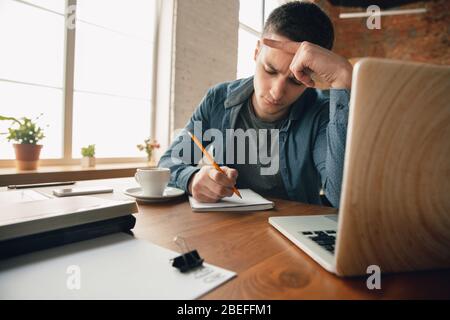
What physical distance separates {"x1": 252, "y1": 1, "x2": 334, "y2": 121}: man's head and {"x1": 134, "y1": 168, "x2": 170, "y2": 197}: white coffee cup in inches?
19.8

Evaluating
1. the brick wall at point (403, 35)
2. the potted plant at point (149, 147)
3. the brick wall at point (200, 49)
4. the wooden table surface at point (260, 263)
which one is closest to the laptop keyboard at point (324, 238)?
the wooden table surface at point (260, 263)

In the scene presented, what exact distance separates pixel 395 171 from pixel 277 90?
2.41 ft

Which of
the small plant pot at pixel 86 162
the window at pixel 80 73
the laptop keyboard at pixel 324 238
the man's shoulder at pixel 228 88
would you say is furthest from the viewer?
the small plant pot at pixel 86 162

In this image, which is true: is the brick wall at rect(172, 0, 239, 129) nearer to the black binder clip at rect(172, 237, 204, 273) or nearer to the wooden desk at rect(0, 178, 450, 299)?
the wooden desk at rect(0, 178, 450, 299)

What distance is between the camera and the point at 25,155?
1.81 m

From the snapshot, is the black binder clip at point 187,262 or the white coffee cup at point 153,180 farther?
the white coffee cup at point 153,180

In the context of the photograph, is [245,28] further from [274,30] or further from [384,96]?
[384,96]

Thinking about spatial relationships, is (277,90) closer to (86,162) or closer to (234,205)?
(234,205)

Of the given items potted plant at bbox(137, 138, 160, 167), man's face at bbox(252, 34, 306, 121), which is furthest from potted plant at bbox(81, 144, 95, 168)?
man's face at bbox(252, 34, 306, 121)

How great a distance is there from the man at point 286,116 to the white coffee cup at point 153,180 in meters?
0.09

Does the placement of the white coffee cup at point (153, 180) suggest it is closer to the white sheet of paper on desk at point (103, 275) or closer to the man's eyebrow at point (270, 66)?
the white sheet of paper on desk at point (103, 275)

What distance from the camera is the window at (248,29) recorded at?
3691 millimetres

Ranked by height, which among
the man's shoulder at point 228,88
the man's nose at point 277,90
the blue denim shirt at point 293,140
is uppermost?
the man's shoulder at point 228,88

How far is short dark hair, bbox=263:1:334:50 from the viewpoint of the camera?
→ 1012 millimetres
